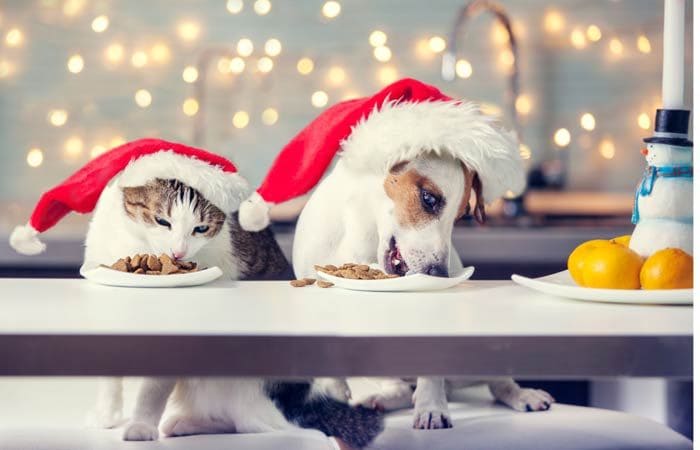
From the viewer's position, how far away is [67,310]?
2.35 feet

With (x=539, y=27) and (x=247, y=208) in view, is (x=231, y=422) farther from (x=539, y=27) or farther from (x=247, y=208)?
(x=539, y=27)

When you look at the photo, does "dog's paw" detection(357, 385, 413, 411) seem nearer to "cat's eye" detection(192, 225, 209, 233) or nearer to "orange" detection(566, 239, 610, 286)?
"orange" detection(566, 239, 610, 286)

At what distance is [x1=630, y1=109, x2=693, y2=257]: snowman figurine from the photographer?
0.83m

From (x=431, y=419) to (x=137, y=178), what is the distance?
493 mm

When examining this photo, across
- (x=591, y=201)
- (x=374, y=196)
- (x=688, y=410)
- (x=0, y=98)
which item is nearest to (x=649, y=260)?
(x=688, y=410)

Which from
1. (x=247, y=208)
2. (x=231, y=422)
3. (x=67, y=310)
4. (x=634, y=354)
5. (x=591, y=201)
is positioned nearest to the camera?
(x=634, y=354)

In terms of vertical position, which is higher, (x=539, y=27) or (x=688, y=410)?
(x=539, y=27)

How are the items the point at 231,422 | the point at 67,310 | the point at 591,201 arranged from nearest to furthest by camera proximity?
1. the point at 67,310
2. the point at 231,422
3. the point at 591,201

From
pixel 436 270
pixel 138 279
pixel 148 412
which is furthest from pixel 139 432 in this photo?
pixel 436 270

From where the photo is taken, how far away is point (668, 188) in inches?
33.0

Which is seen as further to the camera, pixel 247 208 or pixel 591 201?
pixel 591 201

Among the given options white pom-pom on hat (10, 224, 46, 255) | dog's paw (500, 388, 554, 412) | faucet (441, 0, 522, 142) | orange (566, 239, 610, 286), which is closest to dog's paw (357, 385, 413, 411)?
dog's paw (500, 388, 554, 412)

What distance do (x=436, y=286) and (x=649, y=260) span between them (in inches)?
8.6

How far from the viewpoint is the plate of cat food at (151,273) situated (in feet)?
2.95
